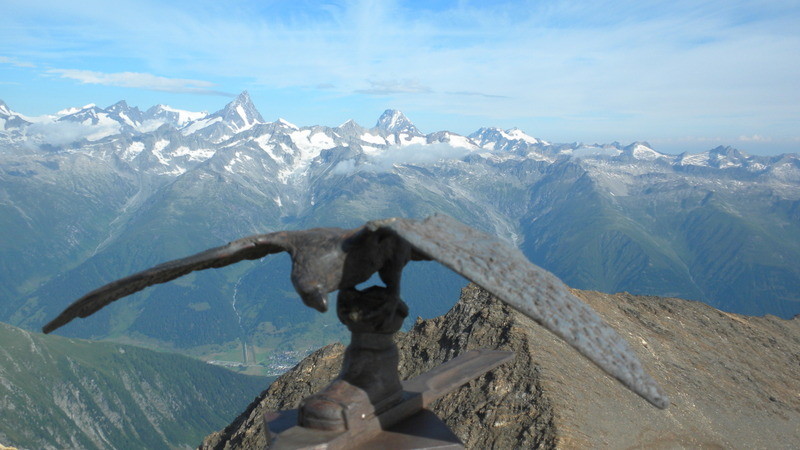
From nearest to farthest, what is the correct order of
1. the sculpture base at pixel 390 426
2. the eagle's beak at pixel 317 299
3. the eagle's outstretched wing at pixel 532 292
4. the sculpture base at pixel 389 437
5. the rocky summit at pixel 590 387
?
1. the eagle's outstretched wing at pixel 532 292
2. the eagle's beak at pixel 317 299
3. the sculpture base at pixel 389 437
4. the sculpture base at pixel 390 426
5. the rocky summit at pixel 590 387

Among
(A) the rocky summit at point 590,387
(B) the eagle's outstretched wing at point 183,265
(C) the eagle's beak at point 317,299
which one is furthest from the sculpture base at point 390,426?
(A) the rocky summit at point 590,387

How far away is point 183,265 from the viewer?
6027 millimetres

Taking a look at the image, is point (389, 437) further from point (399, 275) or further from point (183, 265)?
point (183, 265)

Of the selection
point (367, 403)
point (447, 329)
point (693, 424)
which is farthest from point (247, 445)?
point (693, 424)

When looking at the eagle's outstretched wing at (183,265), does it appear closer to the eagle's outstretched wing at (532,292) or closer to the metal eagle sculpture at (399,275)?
the metal eagle sculpture at (399,275)

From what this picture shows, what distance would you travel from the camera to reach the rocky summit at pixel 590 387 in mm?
11938

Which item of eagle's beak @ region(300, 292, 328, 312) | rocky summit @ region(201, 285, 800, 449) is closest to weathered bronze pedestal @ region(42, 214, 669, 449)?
eagle's beak @ region(300, 292, 328, 312)

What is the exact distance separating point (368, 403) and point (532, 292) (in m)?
2.51

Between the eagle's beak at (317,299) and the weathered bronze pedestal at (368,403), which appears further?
the weathered bronze pedestal at (368,403)

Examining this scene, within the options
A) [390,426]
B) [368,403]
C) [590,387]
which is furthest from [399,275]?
[590,387]

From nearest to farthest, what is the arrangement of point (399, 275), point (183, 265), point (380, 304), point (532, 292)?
1. point (532, 292)
2. point (183, 265)
3. point (380, 304)
4. point (399, 275)

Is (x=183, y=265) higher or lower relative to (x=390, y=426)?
higher

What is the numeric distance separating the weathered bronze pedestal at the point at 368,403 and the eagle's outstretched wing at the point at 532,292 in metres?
1.30

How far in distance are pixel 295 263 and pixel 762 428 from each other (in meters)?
16.1
